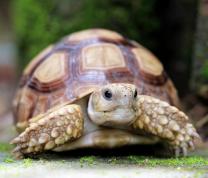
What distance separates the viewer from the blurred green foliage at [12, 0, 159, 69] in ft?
21.1

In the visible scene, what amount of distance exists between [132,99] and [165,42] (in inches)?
156

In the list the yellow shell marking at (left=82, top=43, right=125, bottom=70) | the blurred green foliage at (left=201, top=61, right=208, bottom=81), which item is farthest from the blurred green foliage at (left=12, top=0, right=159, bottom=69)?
the yellow shell marking at (left=82, top=43, right=125, bottom=70)

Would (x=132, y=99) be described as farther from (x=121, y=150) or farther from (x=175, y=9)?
(x=175, y=9)

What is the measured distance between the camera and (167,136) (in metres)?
3.63

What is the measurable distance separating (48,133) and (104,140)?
1.23ft

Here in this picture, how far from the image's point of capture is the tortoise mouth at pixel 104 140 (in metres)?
3.55

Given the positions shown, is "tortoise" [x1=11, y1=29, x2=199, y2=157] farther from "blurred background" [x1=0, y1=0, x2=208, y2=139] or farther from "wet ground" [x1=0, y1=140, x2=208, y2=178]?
"blurred background" [x1=0, y1=0, x2=208, y2=139]

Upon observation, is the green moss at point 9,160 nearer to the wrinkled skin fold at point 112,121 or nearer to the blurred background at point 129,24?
the wrinkled skin fold at point 112,121

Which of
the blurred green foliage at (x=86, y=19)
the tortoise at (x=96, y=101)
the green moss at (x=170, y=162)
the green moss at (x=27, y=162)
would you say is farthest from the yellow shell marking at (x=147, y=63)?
the blurred green foliage at (x=86, y=19)

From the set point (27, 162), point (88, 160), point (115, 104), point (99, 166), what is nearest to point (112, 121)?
point (115, 104)

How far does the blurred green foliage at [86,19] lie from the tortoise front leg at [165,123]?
2.96 meters

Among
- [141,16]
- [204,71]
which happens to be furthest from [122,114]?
[141,16]

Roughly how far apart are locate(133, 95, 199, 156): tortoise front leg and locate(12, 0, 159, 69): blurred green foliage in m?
2.96

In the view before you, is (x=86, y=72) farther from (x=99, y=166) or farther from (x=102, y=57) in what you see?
(x=99, y=166)
